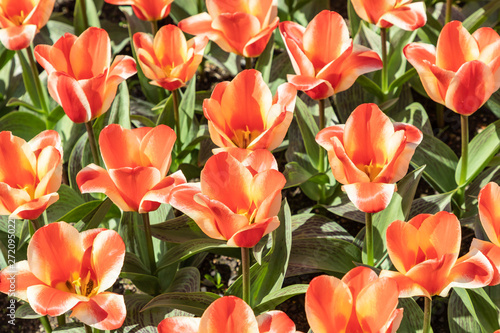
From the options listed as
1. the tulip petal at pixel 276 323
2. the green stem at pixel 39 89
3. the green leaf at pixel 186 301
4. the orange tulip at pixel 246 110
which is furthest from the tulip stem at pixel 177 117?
the tulip petal at pixel 276 323

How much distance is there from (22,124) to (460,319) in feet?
4.27

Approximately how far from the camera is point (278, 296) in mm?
1250

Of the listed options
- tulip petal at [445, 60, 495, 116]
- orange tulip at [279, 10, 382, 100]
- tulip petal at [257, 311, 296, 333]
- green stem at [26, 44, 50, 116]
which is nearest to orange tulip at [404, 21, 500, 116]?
tulip petal at [445, 60, 495, 116]

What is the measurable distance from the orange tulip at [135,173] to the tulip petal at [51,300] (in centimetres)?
21

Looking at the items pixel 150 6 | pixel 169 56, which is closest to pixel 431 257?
pixel 169 56

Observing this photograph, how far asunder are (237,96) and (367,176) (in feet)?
1.07

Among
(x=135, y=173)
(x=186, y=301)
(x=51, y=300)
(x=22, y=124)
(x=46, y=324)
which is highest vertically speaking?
(x=135, y=173)

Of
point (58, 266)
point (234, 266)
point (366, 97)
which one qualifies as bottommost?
point (234, 266)

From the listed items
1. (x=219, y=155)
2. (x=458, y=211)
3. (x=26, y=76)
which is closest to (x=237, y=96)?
(x=219, y=155)

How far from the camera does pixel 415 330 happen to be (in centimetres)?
130

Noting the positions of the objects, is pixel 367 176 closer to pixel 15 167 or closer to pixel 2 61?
pixel 15 167

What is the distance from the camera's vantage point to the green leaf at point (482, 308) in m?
1.26

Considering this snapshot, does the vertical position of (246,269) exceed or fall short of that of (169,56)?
it falls short

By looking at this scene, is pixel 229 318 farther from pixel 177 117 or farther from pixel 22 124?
pixel 22 124
